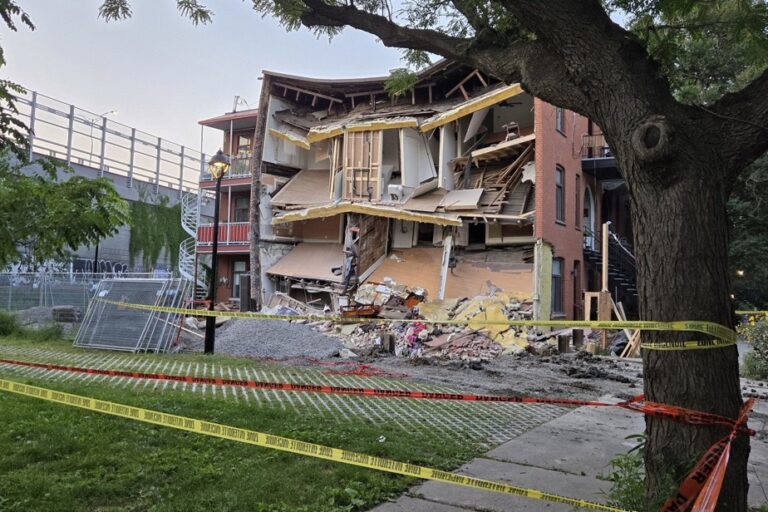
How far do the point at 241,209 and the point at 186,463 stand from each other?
88.4 feet

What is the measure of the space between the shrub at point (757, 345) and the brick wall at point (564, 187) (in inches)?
297

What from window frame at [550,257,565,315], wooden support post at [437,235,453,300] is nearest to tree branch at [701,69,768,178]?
wooden support post at [437,235,453,300]

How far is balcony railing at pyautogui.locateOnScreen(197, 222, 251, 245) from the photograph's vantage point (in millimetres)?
27364

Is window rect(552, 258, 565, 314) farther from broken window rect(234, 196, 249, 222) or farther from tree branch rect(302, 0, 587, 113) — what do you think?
broken window rect(234, 196, 249, 222)

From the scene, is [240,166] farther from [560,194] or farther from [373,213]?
[560,194]

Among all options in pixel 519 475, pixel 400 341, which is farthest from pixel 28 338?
pixel 519 475

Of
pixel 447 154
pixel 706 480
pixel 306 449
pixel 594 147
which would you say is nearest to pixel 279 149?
pixel 447 154

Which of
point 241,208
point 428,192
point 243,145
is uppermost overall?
point 243,145

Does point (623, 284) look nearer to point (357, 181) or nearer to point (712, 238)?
point (357, 181)

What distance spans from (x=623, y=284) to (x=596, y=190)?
4905 millimetres

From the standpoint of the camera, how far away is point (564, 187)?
2119 cm

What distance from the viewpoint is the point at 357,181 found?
22.9 m

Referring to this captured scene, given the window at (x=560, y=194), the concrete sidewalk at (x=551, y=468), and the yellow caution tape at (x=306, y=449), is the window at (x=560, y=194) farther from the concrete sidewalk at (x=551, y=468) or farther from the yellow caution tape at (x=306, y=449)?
the yellow caution tape at (x=306, y=449)

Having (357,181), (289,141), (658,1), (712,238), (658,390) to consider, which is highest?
(289,141)
